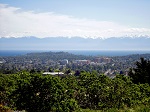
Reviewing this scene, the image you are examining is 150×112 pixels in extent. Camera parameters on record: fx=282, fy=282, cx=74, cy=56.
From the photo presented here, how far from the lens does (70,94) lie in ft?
48.6

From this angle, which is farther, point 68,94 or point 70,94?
point 70,94

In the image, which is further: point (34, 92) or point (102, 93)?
point (102, 93)

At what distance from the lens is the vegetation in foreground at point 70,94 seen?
1366 cm

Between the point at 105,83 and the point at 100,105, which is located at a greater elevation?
the point at 105,83

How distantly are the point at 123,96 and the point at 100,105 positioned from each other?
141 cm

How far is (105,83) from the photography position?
16.6 m

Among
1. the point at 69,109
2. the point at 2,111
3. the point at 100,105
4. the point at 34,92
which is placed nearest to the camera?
the point at 2,111

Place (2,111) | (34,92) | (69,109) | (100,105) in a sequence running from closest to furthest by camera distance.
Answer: (2,111), (69,109), (34,92), (100,105)

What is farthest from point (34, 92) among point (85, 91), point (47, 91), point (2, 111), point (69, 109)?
point (2, 111)

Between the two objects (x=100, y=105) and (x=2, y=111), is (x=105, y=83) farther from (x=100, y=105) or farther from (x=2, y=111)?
(x=2, y=111)

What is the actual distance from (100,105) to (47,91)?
3.20m

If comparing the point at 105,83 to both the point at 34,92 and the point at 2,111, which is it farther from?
the point at 2,111

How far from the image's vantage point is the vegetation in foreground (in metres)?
13.7

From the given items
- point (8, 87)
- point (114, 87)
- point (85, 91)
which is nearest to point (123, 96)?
point (114, 87)
